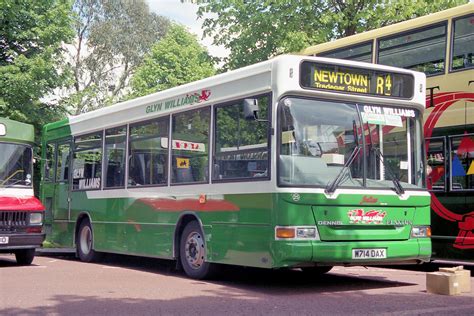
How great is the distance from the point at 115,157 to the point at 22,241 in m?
2.44

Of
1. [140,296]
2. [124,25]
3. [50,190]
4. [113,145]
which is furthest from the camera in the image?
[124,25]

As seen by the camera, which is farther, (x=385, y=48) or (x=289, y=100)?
(x=385, y=48)

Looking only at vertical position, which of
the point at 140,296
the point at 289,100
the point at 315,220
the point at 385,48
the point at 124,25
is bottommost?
the point at 140,296

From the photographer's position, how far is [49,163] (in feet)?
54.2

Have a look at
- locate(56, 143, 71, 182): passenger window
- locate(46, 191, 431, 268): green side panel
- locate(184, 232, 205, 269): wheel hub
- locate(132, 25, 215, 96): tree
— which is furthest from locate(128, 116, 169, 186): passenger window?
locate(132, 25, 215, 96): tree

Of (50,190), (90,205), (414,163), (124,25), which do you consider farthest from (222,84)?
(124,25)

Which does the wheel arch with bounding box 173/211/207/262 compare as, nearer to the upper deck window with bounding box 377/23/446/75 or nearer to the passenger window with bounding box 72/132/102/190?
the passenger window with bounding box 72/132/102/190

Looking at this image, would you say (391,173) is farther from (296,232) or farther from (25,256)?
(25,256)

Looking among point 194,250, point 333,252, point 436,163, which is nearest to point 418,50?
point 436,163

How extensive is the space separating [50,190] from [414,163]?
31.1 ft

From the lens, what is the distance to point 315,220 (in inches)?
351

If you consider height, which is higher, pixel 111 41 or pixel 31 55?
pixel 111 41

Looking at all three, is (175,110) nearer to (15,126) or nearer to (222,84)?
(222,84)

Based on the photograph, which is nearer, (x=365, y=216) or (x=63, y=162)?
(x=365, y=216)
